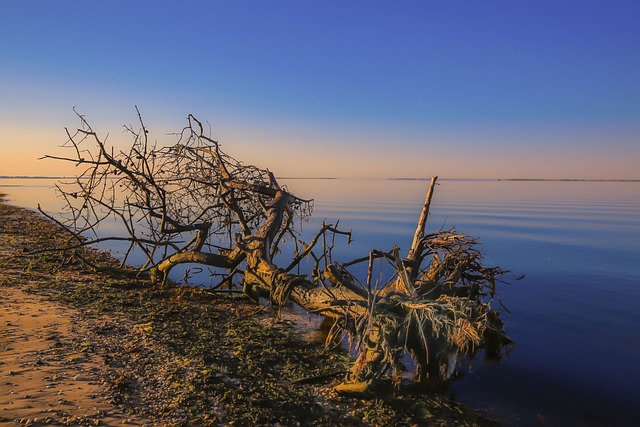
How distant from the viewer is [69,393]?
432 centimetres

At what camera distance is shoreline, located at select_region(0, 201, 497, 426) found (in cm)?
419

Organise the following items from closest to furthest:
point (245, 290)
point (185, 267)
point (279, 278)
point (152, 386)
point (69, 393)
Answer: point (69, 393) → point (152, 386) → point (279, 278) → point (245, 290) → point (185, 267)

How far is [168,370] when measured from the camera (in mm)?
5156

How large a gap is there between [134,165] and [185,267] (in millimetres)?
5334

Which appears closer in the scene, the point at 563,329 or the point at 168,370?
the point at 168,370

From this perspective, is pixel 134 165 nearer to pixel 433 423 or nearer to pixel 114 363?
pixel 114 363

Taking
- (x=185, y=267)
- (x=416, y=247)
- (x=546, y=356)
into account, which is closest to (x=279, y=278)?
(x=416, y=247)

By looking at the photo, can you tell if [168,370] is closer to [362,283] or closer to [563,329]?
[362,283]

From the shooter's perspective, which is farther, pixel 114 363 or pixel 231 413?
pixel 114 363

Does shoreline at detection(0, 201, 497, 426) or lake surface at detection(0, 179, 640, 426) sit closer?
shoreline at detection(0, 201, 497, 426)

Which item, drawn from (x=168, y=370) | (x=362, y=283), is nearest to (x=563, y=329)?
(x=362, y=283)

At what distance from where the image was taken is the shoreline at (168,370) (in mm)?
4191

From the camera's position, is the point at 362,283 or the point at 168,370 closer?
the point at 168,370

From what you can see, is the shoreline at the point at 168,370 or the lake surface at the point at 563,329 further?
the lake surface at the point at 563,329
